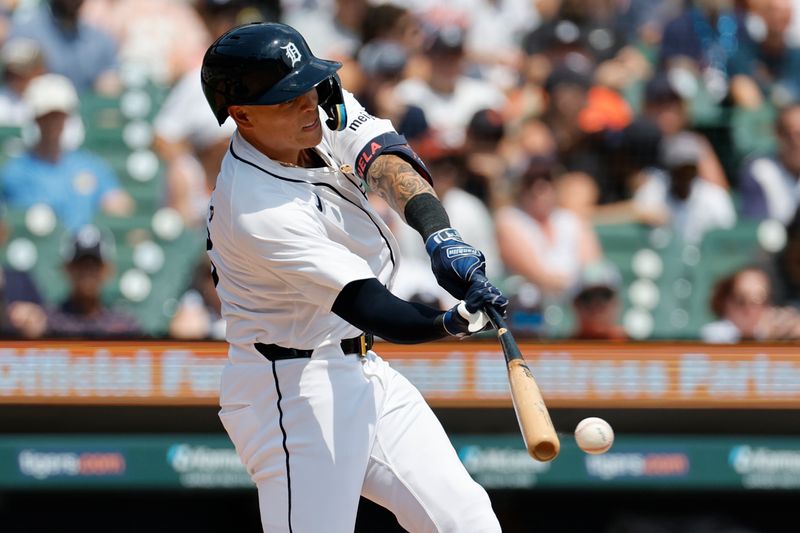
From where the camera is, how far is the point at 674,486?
521 centimetres

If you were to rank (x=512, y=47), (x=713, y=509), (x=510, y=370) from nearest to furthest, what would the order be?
(x=510, y=370), (x=713, y=509), (x=512, y=47)

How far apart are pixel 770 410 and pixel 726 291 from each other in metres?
0.56

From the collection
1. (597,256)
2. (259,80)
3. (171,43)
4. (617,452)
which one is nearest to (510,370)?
(259,80)

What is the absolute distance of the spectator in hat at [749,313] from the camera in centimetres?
534

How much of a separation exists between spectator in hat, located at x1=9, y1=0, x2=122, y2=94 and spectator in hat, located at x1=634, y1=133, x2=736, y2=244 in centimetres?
259

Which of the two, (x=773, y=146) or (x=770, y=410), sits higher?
(x=773, y=146)

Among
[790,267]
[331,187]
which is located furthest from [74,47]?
[331,187]

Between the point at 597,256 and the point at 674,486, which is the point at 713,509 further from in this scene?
the point at 597,256

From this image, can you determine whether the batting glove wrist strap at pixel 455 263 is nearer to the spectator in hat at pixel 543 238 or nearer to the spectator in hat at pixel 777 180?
the spectator in hat at pixel 543 238

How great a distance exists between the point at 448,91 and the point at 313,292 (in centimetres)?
364

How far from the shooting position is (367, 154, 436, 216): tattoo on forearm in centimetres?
287

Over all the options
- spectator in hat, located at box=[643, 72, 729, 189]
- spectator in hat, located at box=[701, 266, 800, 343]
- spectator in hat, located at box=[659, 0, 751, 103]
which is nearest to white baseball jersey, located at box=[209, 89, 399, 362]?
spectator in hat, located at box=[701, 266, 800, 343]

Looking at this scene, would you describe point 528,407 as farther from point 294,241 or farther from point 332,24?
point 332,24

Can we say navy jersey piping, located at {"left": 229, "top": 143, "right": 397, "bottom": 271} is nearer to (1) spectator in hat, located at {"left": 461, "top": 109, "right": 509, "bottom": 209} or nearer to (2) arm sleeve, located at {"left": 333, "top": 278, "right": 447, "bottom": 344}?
(2) arm sleeve, located at {"left": 333, "top": 278, "right": 447, "bottom": 344}
